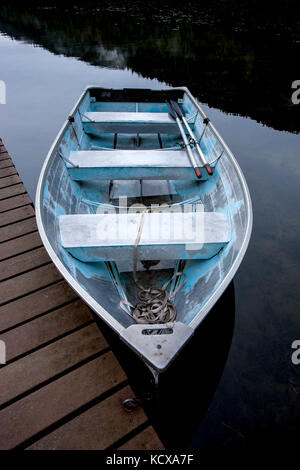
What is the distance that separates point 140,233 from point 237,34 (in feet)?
61.0

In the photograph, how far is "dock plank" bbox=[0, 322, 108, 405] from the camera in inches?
85.9

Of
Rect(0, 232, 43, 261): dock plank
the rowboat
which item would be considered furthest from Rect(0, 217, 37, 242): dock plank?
the rowboat

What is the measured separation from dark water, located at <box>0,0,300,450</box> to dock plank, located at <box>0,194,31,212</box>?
221cm

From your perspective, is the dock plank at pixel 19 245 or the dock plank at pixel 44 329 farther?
the dock plank at pixel 19 245

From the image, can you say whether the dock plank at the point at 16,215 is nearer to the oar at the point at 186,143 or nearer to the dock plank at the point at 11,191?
the dock plank at the point at 11,191

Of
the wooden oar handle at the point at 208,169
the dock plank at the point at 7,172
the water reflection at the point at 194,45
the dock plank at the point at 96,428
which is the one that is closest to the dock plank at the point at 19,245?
the dock plank at the point at 7,172

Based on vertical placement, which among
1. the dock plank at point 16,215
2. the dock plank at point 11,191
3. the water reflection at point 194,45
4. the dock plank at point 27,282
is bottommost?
the dock plank at point 27,282

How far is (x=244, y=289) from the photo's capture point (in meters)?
3.91

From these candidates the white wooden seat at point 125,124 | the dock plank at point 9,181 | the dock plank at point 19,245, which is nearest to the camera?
the dock plank at point 19,245

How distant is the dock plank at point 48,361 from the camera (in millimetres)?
2182

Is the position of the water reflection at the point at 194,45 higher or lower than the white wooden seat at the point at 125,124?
higher

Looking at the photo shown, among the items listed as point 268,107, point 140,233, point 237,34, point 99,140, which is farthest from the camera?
point 237,34
